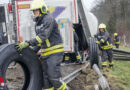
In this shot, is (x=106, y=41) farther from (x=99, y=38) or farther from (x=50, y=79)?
(x=50, y=79)

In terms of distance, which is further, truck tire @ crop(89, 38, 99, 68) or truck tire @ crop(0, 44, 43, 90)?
truck tire @ crop(89, 38, 99, 68)

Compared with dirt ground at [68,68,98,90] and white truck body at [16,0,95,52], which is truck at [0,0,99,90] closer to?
white truck body at [16,0,95,52]

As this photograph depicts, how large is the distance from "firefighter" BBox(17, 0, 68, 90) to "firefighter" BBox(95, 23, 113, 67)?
3.45 metres

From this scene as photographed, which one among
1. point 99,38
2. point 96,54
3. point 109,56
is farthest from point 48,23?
point 109,56

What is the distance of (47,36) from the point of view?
3.31 m

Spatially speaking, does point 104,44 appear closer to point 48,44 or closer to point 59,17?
point 59,17

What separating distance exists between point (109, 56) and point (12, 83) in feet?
12.8

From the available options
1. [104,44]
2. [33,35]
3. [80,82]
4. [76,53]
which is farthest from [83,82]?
[104,44]

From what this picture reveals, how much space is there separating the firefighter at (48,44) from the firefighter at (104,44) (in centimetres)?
345

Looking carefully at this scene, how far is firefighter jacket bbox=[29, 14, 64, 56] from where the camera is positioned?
10.8 ft

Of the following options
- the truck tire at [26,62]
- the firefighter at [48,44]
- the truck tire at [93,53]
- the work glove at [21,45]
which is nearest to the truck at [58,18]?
the truck tire at [93,53]

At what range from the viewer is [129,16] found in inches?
1400

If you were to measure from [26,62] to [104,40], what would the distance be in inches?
154

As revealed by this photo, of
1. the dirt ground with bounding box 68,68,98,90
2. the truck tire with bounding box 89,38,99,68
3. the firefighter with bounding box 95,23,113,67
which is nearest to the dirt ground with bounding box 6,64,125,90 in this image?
the dirt ground with bounding box 68,68,98,90
